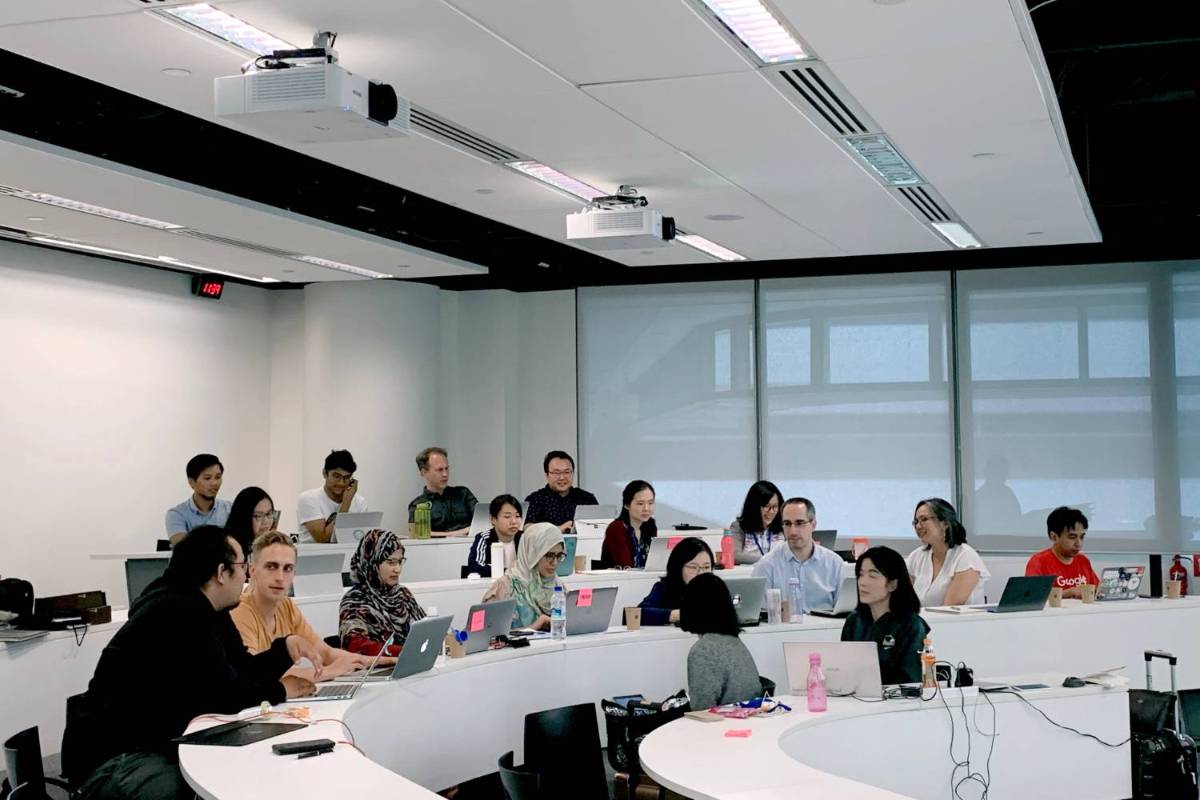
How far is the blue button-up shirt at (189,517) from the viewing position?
8.37m

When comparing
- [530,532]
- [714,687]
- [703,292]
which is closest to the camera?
[714,687]

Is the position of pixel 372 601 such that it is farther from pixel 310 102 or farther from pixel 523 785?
pixel 310 102

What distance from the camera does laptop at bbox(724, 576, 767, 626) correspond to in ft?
21.7

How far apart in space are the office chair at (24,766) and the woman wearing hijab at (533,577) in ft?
10.1

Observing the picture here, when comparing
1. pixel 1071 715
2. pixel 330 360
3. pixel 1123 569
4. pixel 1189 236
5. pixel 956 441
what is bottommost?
pixel 1071 715

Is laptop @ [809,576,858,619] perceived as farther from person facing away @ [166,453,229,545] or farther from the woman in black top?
person facing away @ [166,453,229,545]

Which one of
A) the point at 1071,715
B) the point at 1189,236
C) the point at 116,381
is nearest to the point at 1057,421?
the point at 1189,236

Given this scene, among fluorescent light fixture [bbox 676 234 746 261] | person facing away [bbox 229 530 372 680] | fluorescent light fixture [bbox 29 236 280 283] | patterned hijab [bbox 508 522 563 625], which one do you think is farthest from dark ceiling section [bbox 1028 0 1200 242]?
fluorescent light fixture [bbox 29 236 280 283]

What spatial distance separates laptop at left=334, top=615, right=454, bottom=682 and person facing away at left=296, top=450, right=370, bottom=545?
4390 millimetres

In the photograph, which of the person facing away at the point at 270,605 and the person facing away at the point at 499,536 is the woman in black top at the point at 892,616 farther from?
the person facing away at the point at 499,536

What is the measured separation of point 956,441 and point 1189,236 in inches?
104

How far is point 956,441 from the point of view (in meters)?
11.8

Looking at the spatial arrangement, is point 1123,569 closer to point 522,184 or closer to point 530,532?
point 530,532

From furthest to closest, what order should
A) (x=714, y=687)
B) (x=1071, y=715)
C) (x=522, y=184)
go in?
(x=522, y=184), (x=1071, y=715), (x=714, y=687)
